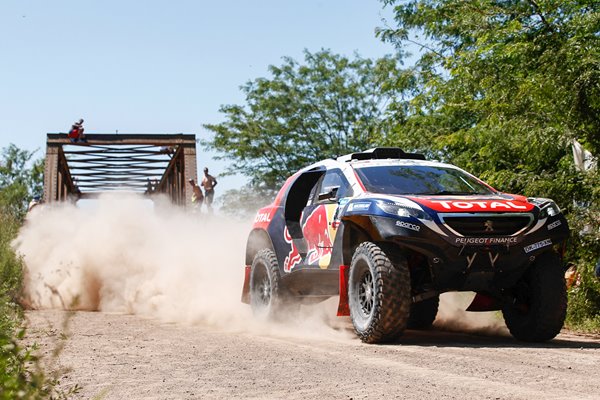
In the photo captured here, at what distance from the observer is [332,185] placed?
10.1 m

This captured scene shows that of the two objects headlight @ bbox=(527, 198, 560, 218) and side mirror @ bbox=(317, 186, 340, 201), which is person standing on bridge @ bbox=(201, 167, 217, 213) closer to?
side mirror @ bbox=(317, 186, 340, 201)

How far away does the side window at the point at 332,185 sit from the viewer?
→ 9.78 m

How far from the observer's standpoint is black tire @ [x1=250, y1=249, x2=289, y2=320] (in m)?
10.6

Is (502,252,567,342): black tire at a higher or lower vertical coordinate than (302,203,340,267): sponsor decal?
lower

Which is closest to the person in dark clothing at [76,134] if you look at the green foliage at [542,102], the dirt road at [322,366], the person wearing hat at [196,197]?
the person wearing hat at [196,197]

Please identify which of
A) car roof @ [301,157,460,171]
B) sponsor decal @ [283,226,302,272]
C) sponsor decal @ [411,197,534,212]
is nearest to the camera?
sponsor decal @ [411,197,534,212]

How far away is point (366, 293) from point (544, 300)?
68.4 inches

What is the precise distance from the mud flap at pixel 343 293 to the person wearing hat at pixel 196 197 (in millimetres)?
13726

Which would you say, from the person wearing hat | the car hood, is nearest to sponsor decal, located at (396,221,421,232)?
the car hood

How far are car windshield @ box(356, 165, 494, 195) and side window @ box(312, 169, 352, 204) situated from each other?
21 centimetres

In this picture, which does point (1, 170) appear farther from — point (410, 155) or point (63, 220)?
point (63, 220)

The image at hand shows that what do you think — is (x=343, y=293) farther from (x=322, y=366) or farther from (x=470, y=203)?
(x=322, y=366)

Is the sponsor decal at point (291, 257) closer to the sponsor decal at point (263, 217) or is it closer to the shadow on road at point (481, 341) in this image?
the sponsor decal at point (263, 217)

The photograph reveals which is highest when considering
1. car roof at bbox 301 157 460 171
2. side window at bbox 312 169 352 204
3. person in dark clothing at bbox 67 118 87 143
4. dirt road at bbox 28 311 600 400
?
person in dark clothing at bbox 67 118 87 143
